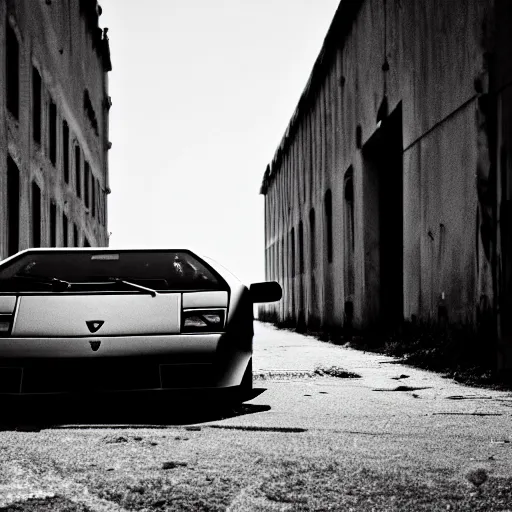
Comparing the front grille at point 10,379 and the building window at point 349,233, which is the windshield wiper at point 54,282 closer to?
the front grille at point 10,379

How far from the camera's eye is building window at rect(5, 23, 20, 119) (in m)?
14.8

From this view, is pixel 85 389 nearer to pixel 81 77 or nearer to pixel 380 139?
pixel 380 139

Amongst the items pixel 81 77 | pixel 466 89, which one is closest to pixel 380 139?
pixel 466 89

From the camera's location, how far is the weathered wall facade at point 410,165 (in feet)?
27.8

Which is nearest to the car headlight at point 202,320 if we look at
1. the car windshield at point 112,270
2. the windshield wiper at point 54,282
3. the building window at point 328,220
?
the car windshield at point 112,270

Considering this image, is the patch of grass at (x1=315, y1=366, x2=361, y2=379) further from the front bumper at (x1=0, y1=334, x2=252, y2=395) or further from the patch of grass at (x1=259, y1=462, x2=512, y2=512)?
the patch of grass at (x1=259, y1=462, x2=512, y2=512)

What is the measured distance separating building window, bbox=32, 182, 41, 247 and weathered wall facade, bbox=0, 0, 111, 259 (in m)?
0.02

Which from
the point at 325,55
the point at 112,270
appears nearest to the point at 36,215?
the point at 325,55

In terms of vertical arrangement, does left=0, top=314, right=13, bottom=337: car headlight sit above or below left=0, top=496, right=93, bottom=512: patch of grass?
above

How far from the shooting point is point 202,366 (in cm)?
510

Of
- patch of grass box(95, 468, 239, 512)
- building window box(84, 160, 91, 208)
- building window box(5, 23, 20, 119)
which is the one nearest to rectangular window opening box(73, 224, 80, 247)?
building window box(84, 160, 91, 208)

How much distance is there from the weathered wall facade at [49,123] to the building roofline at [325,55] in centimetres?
612

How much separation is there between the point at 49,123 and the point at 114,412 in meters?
15.2

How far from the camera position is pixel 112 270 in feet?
21.4
